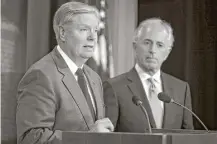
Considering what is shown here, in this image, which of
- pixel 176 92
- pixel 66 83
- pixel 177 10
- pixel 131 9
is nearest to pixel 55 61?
pixel 66 83

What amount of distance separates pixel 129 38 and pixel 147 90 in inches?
18.1

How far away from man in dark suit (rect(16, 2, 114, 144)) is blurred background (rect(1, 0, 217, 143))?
11.2 inches

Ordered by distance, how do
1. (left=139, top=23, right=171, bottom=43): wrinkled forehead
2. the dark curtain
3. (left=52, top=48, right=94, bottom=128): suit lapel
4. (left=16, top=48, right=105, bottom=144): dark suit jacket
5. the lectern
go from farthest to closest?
the dark curtain → (left=139, top=23, right=171, bottom=43): wrinkled forehead → (left=52, top=48, right=94, bottom=128): suit lapel → (left=16, top=48, right=105, bottom=144): dark suit jacket → the lectern

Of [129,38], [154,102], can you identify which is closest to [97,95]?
[154,102]

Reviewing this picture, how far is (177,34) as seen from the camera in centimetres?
306

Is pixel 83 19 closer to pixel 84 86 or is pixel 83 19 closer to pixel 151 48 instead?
pixel 84 86

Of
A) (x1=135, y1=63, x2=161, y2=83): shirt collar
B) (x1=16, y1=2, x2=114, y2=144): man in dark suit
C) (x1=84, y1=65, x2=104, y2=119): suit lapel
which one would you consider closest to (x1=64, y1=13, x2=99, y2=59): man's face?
(x1=16, y1=2, x2=114, y2=144): man in dark suit

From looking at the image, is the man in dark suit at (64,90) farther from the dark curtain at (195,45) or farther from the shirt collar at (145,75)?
the dark curtain at (195,45)

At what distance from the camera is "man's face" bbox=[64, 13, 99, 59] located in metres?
2.04

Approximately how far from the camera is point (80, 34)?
206cm

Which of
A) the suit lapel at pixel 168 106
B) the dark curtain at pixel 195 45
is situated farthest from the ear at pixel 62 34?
the dark curtain at pixel 195 45

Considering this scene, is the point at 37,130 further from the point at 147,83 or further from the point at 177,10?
the point at 177,10

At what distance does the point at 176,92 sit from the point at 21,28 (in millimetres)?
982

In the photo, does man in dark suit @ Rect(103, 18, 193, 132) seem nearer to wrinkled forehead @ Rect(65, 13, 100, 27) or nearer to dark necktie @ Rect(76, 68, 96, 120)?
dark necktie @ Rect(76, 68, 96, 120)
